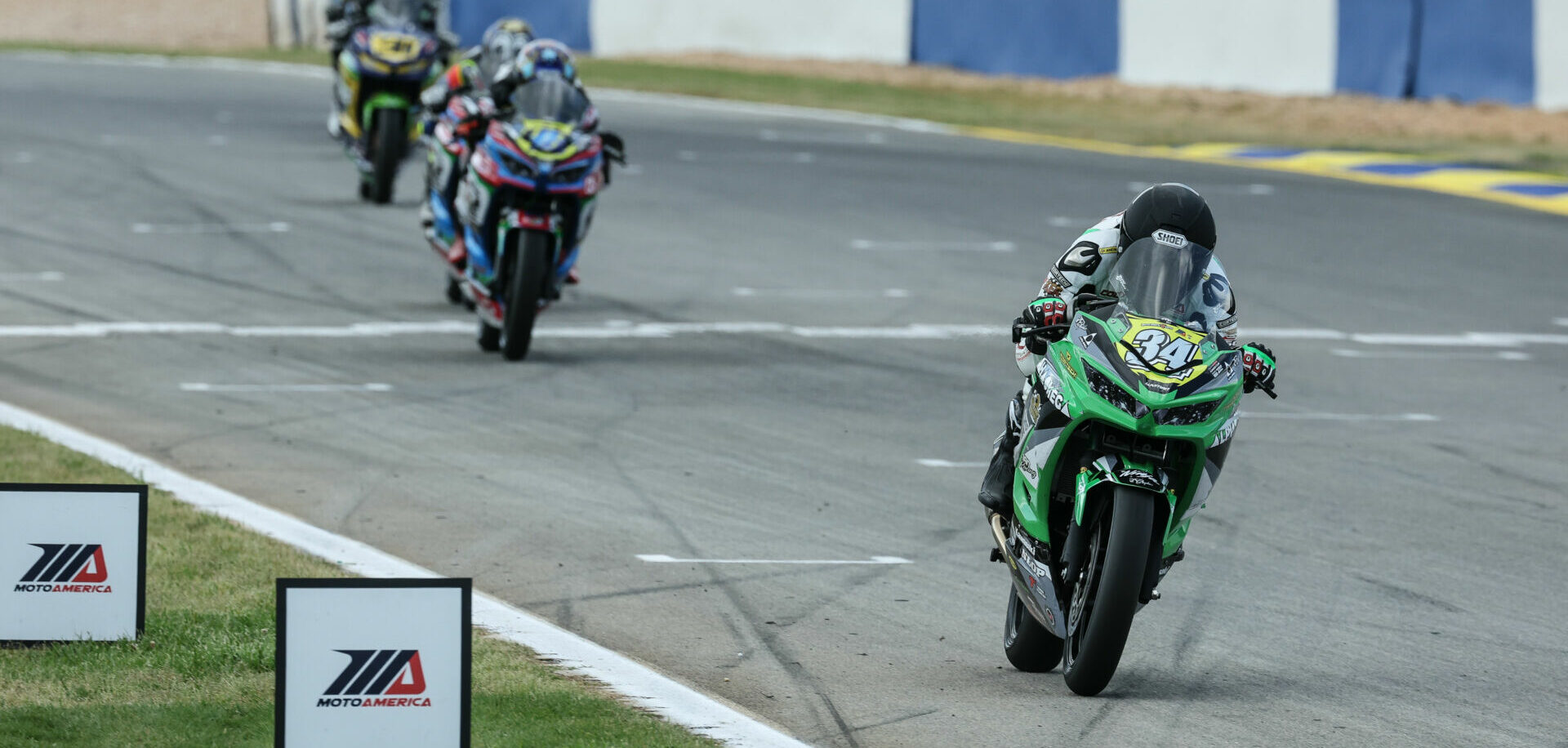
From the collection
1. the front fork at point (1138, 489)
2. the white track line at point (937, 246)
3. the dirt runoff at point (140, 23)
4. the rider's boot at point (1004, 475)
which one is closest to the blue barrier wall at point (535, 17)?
the dirt runoff at point (140, 23)

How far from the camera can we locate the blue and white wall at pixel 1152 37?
2566 cm

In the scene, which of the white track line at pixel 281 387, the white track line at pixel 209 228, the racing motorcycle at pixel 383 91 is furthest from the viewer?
Answer: the racing motorcycle at pixel 383 91

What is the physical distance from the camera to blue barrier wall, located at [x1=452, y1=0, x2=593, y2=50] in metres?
32.5

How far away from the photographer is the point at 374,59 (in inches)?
777

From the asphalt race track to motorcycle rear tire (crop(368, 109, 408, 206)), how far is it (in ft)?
0.78

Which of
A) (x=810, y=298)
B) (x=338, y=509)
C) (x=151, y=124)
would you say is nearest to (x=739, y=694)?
(x=338, y=509)

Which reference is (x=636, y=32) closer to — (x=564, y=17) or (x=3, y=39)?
(x=564, y=17)

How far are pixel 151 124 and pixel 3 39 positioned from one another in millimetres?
14500

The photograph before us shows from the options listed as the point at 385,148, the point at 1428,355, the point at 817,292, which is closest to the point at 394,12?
the point at 385,148

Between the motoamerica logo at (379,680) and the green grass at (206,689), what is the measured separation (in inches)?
28.0

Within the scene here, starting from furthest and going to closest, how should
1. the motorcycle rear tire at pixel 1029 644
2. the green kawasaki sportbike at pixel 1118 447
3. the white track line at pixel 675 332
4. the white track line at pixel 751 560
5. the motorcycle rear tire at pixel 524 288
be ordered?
1. the white track line at pixel 675 332
2. the motorcycle rear tire at pixel 524 288
3. the white track line at pixel 751 560
4. the motorcycle rear tire at pixel 1029 644
5. the green kawasaki sportbike at pixel 1118 447

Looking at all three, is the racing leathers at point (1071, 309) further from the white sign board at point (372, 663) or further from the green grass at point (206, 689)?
the white sign board at point (372, 663)

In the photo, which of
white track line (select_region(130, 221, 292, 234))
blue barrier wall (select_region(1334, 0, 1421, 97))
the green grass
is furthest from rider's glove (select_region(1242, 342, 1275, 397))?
blue barrier wall (select_region(1334, 0, 1421, 97))

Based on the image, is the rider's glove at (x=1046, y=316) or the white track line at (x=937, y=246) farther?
the white track line at (x=937, y=246)
